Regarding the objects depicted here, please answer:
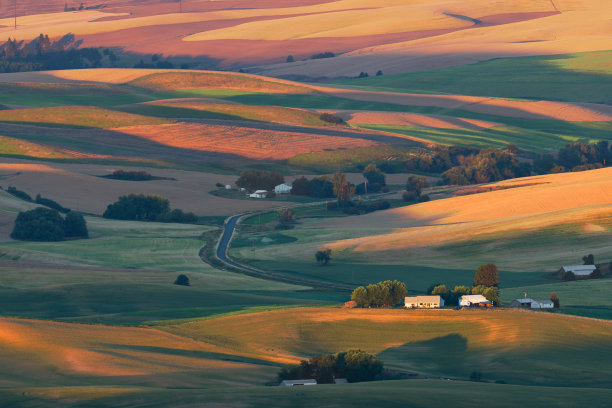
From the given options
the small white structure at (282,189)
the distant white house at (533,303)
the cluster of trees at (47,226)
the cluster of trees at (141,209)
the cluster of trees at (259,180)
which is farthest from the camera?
the small white structure at (282,189)

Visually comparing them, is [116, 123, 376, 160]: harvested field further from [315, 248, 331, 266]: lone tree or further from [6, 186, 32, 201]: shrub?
[315, 248, 331, 266]: lone tree

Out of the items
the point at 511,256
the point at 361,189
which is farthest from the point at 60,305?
the point at 361,189

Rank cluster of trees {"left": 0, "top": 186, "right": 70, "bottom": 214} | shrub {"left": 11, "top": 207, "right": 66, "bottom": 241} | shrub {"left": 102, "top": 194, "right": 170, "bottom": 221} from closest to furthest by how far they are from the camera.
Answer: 1. shrub {"left": 11, "top": 207, "right": 66, "bottom": 241}
2. cluster of trees {"left": 0, "top": 186, "right": 70, "bottom": 214}
3. shrub {"left": 102, "top": 194, "right": 170, "bottom": 221}

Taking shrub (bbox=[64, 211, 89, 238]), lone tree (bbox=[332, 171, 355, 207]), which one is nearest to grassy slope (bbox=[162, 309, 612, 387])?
shrub (bbox=[64, 211, 89, 238])

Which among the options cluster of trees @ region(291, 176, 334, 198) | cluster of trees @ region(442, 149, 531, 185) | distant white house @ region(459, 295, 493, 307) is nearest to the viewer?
distant white house @ region(459, 295, 493, 307)

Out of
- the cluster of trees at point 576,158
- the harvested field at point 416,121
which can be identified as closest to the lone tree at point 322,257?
the cluster of trees at point 576,158

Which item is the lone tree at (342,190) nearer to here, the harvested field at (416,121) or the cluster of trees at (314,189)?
the cluster of trees at (314,189)

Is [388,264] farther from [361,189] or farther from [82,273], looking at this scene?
[361,189]

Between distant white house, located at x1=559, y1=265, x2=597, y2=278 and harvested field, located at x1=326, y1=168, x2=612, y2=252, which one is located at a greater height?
harvested field, located at x1=326, y1=168, x2=612, y2=252
